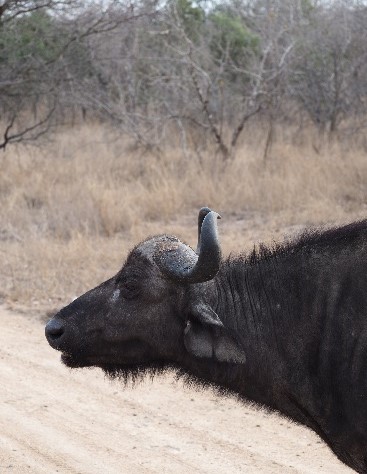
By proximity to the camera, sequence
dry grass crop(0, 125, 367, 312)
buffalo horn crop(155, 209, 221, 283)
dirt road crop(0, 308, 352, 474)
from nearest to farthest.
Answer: buffalo horn crop(155, 209, 221, 283) → dirt road crop(0, 308, 352, 474) → dry grass crop(0, 125, 367, 312)

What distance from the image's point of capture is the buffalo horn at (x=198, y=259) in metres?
4.22

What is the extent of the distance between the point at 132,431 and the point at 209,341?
2.07 meters

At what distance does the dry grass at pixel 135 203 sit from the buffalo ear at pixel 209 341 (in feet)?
15.8

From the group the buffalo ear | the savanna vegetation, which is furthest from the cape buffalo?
the savanna vegetation

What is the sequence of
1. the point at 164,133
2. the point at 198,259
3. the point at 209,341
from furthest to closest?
the point at 164,133
the point at 209,341
the point at 198,259

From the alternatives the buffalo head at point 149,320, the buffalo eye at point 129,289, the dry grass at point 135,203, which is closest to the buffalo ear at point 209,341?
the buffalo head at point 149,320

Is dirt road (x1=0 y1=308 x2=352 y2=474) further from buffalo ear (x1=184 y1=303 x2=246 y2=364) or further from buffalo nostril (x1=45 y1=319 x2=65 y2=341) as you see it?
buffalo ear (x1=184 y1=303 x2=246 y2=364)

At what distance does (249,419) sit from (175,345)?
7.03 feet

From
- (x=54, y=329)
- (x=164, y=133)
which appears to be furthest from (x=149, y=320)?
(x=164, y=133)

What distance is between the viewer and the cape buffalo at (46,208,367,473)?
4.26 meters

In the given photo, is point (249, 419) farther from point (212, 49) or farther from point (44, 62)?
point (212, 49)

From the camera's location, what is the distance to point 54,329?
4.71 meters

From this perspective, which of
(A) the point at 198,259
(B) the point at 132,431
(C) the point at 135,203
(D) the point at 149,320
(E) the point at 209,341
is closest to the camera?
(A) the point at 198,259

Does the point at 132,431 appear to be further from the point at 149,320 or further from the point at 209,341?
the point at 209,341
